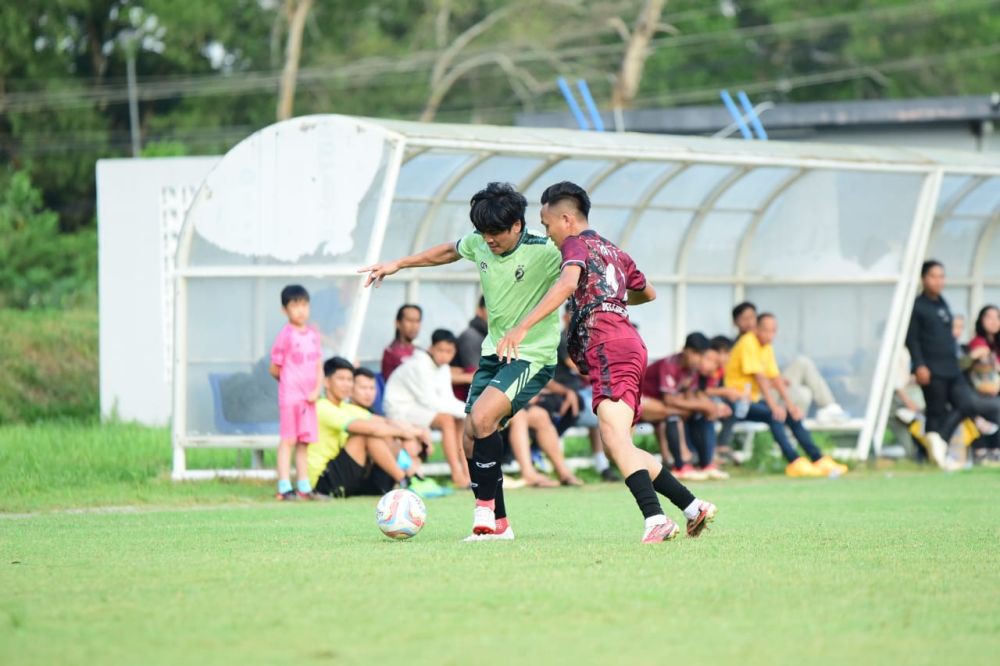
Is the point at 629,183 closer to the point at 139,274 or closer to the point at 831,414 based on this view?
the point at 831,414

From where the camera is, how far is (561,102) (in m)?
46.3

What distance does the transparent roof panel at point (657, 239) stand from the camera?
1817cm

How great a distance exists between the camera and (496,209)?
8523 mm

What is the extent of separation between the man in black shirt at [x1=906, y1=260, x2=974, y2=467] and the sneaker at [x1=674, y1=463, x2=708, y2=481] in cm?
318

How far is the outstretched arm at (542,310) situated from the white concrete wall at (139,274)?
38.8 ft

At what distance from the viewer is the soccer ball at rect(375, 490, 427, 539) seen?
877 centimetres

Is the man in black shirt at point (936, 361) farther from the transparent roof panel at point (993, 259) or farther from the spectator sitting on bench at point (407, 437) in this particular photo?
the spectator sitting on bench at point (407, 437)

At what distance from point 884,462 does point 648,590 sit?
12.0 metres

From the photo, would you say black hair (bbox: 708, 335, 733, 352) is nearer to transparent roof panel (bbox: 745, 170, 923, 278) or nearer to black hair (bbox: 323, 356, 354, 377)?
transparent roof panel (bbox: 745, 170, 923, 278)

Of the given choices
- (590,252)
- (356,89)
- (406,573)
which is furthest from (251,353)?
(356,89)

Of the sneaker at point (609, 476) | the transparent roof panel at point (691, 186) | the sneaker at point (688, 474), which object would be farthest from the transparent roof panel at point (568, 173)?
the sneaker at point (688, 474)

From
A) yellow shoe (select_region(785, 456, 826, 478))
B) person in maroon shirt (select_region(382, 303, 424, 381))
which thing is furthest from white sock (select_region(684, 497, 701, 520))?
yellow shoe (select_region(785, 456, 826, 478))

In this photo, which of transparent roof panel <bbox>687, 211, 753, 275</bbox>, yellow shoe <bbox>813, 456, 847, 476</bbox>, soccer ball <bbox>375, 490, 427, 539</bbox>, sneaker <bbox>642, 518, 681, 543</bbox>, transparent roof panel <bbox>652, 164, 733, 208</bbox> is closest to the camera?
sneaker <bbox>642, 518, 681, 543</bbox>

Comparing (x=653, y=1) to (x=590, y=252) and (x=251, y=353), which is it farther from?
(x=590, y=252)
